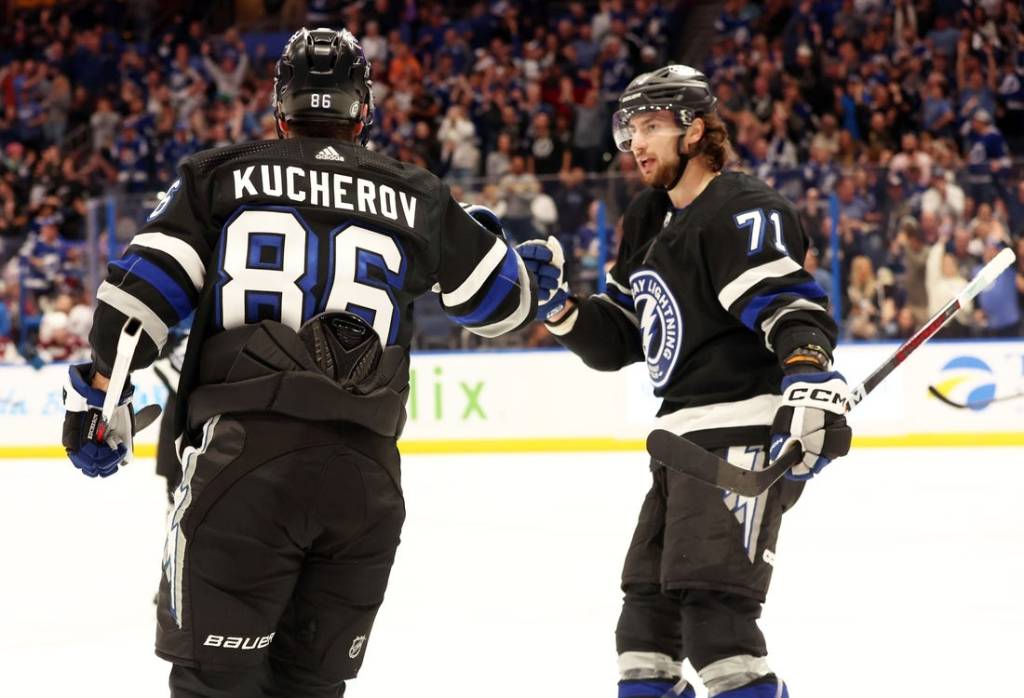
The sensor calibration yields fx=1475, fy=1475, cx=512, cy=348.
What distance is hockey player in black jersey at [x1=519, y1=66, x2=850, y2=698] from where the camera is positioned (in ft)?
8.38

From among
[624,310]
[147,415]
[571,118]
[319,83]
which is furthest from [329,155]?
[571,118]

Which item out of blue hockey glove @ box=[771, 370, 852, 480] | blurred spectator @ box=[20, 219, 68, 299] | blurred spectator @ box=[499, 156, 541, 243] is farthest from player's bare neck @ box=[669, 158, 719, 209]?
blurred spectator @ box=[20, 219, 68, 299]

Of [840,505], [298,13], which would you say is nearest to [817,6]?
[298,13]

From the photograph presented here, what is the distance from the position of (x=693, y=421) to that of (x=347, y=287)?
2.66 ft

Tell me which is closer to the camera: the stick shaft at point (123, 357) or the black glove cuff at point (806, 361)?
the stick shaft at point (123, 357)

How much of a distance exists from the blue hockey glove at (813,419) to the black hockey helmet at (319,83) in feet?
2.83

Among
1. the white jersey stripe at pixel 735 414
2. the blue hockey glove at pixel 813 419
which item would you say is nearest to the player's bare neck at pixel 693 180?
the white jersey stripe at pixel 735 414

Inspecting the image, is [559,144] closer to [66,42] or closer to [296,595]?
[66,42]

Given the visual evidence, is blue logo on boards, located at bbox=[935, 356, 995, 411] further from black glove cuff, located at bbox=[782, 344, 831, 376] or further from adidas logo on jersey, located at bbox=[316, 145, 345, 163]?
adidas logo on jersey, located at bbox=[316, 145, 345, 163]

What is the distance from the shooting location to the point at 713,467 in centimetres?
250

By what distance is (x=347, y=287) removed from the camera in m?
2.24

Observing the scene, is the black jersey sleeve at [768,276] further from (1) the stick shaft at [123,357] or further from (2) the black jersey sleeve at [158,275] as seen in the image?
(1) the stick shaft at [123,357]

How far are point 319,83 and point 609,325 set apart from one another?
96cm

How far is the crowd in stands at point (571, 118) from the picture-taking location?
8.94 metres
